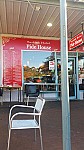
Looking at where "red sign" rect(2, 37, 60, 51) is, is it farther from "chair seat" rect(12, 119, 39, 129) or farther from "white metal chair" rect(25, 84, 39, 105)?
"chair seat" rect(12, 119, 39, 129)

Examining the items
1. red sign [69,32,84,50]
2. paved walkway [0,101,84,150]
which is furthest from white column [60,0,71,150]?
red sign [69,32,84,50]

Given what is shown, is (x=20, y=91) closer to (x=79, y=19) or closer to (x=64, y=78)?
(x=79, y=19)

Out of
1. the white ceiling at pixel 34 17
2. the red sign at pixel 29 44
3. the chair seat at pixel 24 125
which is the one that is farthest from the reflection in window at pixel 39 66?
the chair seat at pixel 24 125

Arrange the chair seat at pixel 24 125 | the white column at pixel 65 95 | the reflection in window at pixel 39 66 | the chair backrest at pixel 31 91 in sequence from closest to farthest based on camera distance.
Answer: the white column at pixel 65 95
the chair seat at pixel 24 125
the chair backrest at pixel 31 91
the reflection in window at pixel 39 66

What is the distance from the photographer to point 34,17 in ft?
21.8

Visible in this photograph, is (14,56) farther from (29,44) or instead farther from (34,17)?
(34,17)

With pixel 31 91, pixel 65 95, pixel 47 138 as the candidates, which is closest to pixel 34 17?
pixel 31 91

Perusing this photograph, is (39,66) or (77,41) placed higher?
(77,41)

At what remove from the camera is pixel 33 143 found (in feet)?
10.8

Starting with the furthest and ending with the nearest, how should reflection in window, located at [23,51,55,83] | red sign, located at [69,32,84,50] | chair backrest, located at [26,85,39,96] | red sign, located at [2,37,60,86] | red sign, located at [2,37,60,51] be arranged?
reflection in window, located at [23,51,55,83]
red sign, located at [2,37,60,51]
red sign, located at [2,37,60,86]
chair backrest, located at [26,85,39,96]
red sign, located at [69,32,84,50]

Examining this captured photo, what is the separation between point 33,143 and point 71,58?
699 cm

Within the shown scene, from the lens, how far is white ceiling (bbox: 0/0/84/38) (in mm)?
5500

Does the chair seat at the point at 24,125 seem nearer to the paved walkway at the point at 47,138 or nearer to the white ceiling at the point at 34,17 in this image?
the paved walkway at the point at 47,138

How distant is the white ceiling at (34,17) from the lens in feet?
18.0
